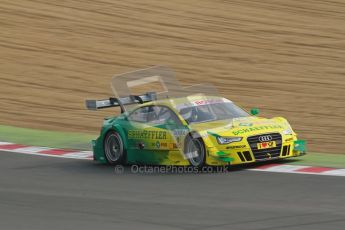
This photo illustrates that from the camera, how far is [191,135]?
14273 mm

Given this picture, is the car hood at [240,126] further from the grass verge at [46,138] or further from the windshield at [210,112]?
the grass verge at [46,138]

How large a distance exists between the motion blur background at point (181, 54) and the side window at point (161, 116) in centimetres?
319

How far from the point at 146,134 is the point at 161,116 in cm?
38

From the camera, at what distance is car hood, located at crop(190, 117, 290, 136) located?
14242 millimetres

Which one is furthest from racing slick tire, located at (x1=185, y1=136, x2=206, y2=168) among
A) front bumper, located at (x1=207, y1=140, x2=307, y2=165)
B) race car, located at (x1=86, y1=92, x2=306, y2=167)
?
front bumper, located at (x1=207, y1=140, x2=307, y2=165)

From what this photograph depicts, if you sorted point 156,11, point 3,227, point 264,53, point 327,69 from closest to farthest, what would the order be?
point 3,227, point 327,69, point 264,53, point 156,11

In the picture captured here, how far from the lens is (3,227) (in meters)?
10.6

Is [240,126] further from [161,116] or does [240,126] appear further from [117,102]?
[117,102]

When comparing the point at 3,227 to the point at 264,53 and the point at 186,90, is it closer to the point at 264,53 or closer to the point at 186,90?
the point at 186,90

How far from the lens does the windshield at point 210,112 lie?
14.8 metres

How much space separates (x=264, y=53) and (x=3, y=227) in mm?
14701

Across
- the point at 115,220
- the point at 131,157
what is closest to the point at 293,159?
the point at 131,157

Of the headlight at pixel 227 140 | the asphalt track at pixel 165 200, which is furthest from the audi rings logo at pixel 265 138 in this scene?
the asphalt track at pixel 165 200

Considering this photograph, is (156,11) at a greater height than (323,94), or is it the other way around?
(156,11)
